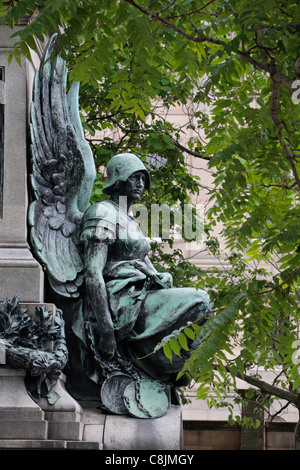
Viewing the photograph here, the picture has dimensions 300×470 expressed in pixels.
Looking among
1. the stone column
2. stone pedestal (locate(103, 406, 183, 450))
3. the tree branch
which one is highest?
the stone column

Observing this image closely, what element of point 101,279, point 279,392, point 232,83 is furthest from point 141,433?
point 279,392

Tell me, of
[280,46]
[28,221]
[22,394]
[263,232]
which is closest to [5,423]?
[22,394]

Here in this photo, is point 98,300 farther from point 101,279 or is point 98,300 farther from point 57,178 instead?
point 57,178

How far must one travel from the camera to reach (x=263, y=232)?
8062mm

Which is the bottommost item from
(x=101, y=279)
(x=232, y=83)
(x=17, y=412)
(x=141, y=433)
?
(x=141, y=433)

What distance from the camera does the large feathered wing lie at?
8602 mm

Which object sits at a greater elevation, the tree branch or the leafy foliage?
the leafy foliage

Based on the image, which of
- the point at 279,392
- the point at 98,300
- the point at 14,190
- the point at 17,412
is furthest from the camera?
the point at 279,392

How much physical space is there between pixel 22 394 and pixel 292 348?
2158mm

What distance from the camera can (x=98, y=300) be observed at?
835 cm

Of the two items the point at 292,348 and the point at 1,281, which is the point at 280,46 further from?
the point at 1,281

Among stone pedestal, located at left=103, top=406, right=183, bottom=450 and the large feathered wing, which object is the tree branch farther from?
stone pedestal, located at left=103, top=406, right=183, bottom=450

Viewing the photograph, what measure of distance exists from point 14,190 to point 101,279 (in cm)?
110

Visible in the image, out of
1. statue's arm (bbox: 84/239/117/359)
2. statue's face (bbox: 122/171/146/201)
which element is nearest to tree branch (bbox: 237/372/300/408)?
statue's face (bbox: 122/171/146/201)
